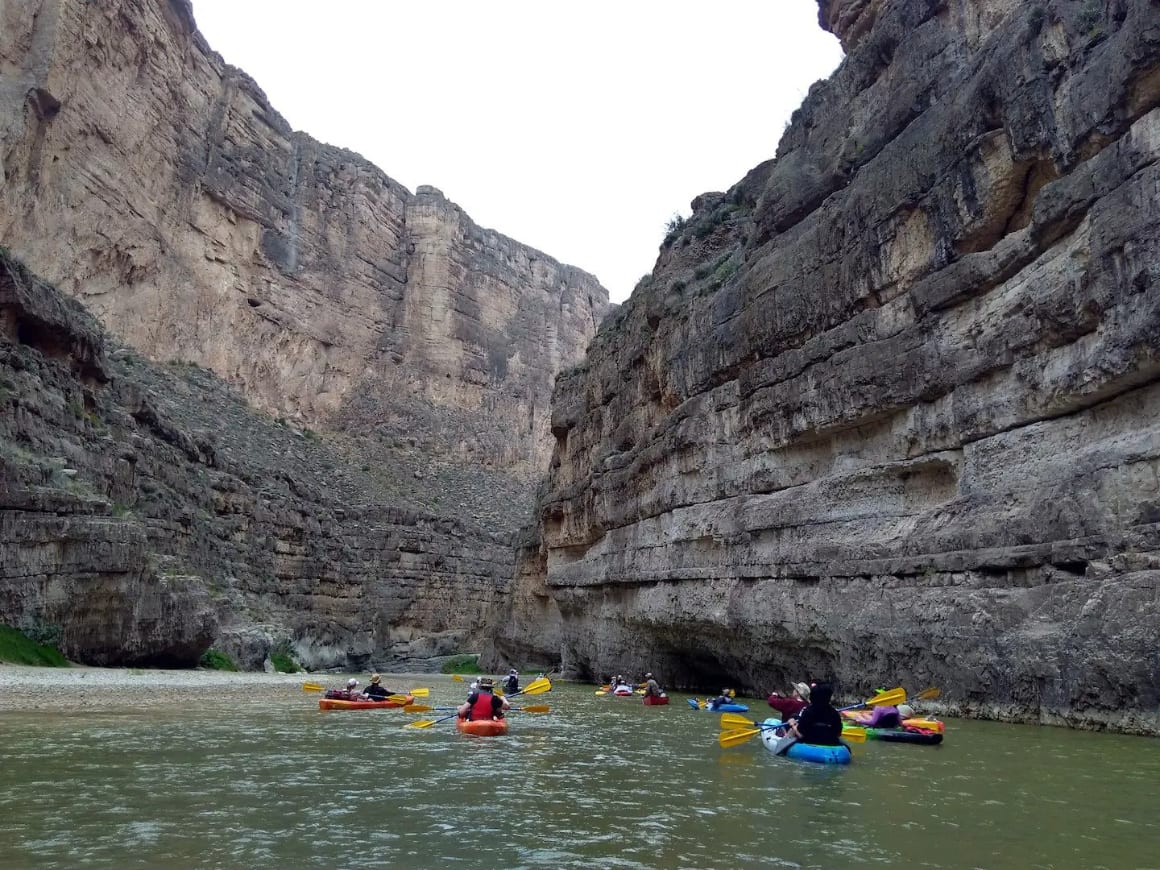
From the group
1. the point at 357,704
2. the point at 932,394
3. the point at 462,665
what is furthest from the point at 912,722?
the point at 462,665

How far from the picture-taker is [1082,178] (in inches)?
492

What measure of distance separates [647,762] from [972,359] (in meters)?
9.06

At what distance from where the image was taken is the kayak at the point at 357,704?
17184mm

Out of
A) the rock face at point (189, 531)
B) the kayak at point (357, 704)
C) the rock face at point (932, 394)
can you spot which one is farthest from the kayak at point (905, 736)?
the rock face at point (189, 531)

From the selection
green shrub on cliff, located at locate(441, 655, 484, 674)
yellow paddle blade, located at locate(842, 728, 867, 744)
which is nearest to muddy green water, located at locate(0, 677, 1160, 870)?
yellow paddle blade, located at locate(842, 728, 867, 744)

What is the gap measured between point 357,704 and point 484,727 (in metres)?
5.56

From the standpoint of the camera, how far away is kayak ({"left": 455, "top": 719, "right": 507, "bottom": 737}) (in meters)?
13.2

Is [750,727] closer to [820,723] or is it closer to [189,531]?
[820,723]

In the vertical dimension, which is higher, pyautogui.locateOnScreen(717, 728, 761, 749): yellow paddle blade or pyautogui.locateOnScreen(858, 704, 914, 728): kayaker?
pyautogui.locateOnScreen(858, 704, 914, 728): kayaker

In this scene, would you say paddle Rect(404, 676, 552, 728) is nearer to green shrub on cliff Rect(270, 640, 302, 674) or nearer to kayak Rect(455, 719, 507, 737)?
kayak Rect(455, 719, 507, 737)

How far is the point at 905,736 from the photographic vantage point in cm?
1148

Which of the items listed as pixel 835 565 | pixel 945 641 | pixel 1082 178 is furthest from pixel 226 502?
pixel 1082 178

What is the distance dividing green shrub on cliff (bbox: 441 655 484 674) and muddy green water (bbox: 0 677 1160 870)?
109 feet

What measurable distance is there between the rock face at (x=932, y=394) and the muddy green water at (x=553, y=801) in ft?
Answer: 6.27
